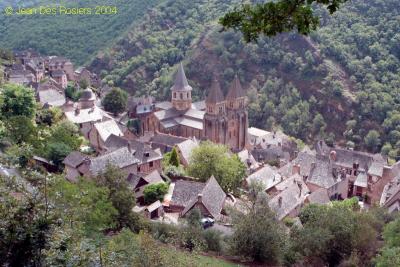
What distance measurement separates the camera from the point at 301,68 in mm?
80125

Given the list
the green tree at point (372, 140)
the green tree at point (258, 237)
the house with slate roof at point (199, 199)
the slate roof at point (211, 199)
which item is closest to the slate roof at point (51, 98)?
the house with slate roof at point (199, 199)

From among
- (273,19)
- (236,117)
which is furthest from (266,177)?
(273,19)

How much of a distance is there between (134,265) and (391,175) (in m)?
33.6

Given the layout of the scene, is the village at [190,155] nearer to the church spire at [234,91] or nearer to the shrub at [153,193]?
the church spire at [234,91]

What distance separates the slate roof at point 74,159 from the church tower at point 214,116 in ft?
72.1

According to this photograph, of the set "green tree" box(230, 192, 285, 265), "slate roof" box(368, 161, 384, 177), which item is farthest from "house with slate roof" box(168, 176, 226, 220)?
"slate roof" box(368, 161, 384, 177)

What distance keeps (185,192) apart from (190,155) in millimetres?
9330

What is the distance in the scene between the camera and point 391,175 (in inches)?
1672

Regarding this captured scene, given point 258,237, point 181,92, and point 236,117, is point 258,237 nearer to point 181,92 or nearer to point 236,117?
point 236,117

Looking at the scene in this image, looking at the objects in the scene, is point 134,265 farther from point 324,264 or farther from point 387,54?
point 387,54

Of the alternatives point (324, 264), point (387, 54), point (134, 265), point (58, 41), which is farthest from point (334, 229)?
point (58, 41)

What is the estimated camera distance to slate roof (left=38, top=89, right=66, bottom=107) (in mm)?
50656

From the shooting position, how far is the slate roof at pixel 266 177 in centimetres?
3970

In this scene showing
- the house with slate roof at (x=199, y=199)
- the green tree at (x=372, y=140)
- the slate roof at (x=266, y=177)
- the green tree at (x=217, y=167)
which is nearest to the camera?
the house with slate roof at (x=199, y=199)
